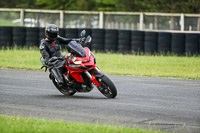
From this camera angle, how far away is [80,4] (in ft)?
135

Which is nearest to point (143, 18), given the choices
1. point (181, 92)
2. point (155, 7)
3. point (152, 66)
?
point (152, 66)

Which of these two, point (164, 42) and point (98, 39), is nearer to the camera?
point (164, 42)

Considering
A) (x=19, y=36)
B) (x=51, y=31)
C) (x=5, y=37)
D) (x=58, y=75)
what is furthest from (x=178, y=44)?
(x=58, y=75)

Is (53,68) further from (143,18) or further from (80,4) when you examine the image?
(80,4)

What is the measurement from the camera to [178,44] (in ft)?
70.1

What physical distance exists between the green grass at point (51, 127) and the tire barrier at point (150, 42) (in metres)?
15.1

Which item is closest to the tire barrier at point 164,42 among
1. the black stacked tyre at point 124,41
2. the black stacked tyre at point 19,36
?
the black stacked tyre at point 124,41

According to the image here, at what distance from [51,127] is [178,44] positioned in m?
15.4

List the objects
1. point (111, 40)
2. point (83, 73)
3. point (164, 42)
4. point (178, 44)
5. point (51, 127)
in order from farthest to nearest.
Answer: point (111, 40) < point (164, 42) < point (178, 44) < point (83, 73) < point (51, 127)

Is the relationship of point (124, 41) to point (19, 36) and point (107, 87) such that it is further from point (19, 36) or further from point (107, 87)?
point (107, 87)

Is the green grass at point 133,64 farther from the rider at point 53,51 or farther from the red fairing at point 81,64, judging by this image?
the red fairing at point 81,64

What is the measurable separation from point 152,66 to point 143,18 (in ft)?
26.4

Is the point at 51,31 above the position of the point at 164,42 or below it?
above

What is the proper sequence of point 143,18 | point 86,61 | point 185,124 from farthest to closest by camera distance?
point 143,18 → point 86,61 → point 185,124
